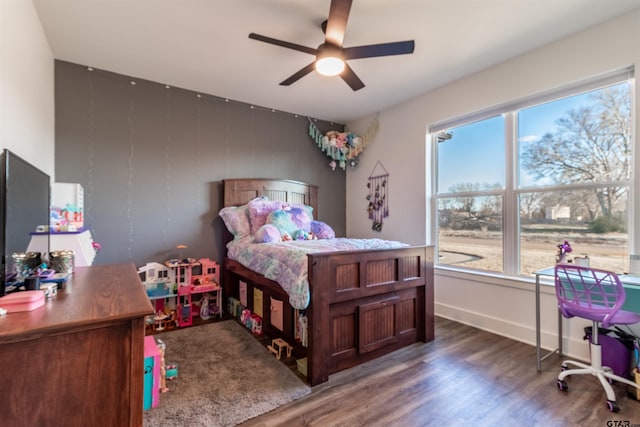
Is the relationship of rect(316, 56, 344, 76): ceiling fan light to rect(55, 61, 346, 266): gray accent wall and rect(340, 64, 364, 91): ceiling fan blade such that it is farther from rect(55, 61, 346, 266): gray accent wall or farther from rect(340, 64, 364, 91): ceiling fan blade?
rect(55, 61, 346, 266): gray accent wall

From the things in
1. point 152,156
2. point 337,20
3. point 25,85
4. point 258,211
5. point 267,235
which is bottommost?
point 267,235

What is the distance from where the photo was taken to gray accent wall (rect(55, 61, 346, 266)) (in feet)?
9.18

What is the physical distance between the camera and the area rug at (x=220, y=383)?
1617 millimetres

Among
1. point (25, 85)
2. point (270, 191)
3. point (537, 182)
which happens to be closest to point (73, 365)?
point (25, 85)

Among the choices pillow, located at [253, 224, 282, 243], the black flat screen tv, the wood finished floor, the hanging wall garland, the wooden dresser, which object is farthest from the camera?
the hanging wall garland

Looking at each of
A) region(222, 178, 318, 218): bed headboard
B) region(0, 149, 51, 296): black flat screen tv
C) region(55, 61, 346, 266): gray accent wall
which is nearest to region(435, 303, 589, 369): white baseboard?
region(222, 178, 318, 218): bed headboard

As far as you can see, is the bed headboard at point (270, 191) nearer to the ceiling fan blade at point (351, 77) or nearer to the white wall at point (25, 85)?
the white wall at point (25, 85)

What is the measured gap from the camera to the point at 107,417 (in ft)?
3.19

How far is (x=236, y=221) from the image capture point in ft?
10.9

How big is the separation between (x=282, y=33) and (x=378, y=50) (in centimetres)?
85

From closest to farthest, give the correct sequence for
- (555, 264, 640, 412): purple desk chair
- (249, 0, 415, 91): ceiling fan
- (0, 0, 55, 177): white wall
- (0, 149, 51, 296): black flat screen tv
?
1. (0, 149, 51, 296): black flat screen tv
2. (0, 0, 55, 177): white wall
3. (555, 264, 640, 412): purple desk chair
4. (249, 0, 415, 91): ceiling fan

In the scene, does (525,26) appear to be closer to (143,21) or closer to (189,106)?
(143,21)

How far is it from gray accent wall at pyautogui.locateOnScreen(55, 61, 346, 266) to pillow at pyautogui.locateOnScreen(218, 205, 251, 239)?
0.66 feet

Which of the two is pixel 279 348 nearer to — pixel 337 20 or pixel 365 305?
pixel 365 305
